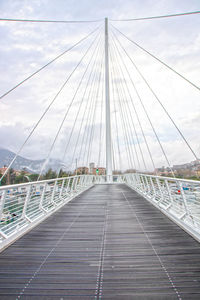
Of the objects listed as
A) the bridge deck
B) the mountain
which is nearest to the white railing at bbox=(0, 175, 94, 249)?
the bridge deck

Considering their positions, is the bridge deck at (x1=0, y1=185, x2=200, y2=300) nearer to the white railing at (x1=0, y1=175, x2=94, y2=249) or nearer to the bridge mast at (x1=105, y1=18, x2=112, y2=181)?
the white railing at (x1=0, y1=175, x2=94, y2=249)

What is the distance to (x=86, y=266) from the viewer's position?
9.48 ft

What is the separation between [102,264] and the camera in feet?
9.59

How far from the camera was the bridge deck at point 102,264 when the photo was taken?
2.30 meters

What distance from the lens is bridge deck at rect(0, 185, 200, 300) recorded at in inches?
90.7

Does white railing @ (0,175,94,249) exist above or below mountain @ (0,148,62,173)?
below

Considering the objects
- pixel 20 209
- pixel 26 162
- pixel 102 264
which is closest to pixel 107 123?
pixel 20 209

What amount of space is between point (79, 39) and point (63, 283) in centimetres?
1143

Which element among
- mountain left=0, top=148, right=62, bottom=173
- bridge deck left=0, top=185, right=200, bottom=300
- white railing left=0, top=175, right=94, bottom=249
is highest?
mountain left=0, top=148, right=62, bottom=173

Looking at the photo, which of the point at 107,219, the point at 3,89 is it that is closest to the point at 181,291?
the point at 107,219

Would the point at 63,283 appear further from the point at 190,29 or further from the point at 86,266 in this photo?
the point at 190,29

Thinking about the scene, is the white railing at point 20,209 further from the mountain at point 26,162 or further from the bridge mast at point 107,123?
the bridge mast at point 107,123

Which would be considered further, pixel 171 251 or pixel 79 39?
pixel 79 39

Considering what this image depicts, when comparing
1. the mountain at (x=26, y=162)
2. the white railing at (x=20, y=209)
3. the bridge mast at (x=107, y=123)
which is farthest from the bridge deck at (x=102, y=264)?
the bridge mast at (x=107, y=123)
